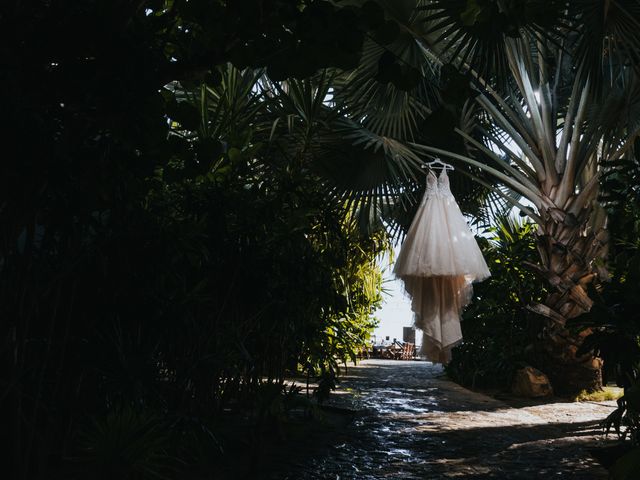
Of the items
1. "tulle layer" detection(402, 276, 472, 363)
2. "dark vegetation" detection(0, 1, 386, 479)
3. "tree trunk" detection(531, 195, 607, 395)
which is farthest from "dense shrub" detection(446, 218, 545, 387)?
"dark vegetation" detection(0, 1, 386, 479)

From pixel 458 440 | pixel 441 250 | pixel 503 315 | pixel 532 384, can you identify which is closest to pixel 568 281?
pixel 532 384

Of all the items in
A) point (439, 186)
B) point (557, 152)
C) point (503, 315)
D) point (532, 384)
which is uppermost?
point (557, 152)

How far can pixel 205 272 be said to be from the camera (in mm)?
3281

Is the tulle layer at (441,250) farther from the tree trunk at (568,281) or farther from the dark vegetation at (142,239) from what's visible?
the tree trunk at (568,281)

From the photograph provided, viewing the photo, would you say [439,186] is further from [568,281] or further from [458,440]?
[458,440]

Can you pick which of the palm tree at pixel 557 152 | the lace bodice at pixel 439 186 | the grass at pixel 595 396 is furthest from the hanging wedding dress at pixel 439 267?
the grass at pixel 595 396

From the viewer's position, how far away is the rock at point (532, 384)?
6664 mm

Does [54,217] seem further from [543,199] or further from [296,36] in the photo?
[543,199]

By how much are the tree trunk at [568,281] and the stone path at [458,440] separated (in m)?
0.48

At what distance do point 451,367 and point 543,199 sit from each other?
3.57 m

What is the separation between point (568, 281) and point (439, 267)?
7.03 ft

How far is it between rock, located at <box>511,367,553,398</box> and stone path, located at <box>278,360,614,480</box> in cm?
38

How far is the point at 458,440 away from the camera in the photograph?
409 cm

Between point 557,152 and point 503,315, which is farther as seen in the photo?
point 503,315
